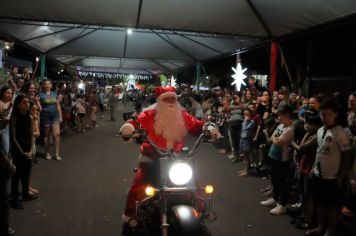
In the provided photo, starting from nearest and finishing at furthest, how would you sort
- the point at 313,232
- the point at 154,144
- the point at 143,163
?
the point at 154,144
the point at 143,163
the point at 313,232

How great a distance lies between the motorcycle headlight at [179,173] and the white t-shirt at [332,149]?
→ 1.83m

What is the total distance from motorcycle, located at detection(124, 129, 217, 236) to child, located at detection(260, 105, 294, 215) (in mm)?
2065

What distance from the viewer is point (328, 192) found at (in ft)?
14.0

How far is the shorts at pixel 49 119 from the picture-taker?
8688mm

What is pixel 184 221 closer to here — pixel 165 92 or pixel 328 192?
pixel 165 92

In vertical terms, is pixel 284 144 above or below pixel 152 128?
below

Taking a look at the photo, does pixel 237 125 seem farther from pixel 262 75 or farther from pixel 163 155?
pixel 262 75

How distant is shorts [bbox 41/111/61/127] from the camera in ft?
28.5

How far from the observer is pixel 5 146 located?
5520 mm

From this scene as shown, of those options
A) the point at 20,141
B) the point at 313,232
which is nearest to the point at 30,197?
the point at 20,141

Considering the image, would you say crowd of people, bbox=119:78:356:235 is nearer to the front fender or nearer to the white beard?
the white beard

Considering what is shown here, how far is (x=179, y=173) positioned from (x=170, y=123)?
887mm

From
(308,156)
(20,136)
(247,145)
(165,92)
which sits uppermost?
(165,92)

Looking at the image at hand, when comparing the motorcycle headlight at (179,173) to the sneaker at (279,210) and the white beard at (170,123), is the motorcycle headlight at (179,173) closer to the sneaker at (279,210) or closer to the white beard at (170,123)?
the white beard at (170,123)
